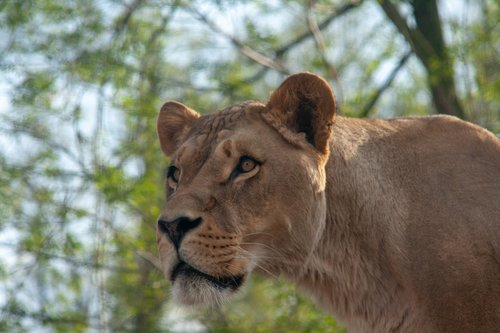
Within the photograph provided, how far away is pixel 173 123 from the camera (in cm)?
692

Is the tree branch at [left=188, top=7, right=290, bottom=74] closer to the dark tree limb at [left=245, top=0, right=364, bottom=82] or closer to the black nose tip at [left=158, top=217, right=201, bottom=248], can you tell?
the dark tree limb at [left=245, top=0, right=364, bottom=82]

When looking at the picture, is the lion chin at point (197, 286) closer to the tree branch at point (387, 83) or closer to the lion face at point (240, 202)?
the lion face at point (240, 202)

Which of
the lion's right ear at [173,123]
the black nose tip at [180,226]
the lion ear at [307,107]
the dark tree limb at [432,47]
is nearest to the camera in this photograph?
the black nose tip at [180,226]

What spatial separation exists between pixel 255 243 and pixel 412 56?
25.1ft

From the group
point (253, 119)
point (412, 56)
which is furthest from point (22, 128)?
point (253, 119)

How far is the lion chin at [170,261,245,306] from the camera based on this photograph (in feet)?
18.0

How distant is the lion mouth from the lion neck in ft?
1.85

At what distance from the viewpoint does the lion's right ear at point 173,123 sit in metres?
6.87

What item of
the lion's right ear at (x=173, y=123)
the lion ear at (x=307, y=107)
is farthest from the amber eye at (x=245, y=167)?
the lion's right ear at (x=173, y=123)

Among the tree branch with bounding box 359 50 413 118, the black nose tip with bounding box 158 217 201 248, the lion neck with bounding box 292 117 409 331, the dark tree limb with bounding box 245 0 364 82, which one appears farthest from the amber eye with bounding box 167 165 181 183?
the dark tree limb with bounding box 245 0 364 82

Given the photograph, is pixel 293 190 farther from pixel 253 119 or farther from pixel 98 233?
pixel 98 233

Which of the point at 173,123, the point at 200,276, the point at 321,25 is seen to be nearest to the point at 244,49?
the point at 321,25

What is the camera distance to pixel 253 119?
608 cm

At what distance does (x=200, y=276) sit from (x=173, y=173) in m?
0.87
